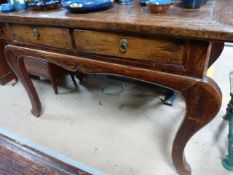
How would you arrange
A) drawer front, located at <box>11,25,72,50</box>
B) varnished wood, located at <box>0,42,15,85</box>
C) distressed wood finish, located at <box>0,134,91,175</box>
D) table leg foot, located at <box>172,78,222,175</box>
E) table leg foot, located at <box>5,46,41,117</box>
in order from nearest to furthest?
table leg foot, located at <box>172,78,222,175</box> → drawer front, located at <box>11,25,72,50</box> → distressed wood finish, located at <box>0,134,91,175</box> → table leg foot, located at <box>5,46,41,117</box> → varnished wood, located at <box>0,42,15,85</box>

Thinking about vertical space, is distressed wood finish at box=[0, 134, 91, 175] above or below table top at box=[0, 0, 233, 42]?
below

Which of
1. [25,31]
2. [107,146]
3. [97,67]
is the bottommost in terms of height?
[107,146]

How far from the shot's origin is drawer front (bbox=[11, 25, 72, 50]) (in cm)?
89

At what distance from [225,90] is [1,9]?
151 centimetres

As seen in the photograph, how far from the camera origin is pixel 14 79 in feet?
6.40

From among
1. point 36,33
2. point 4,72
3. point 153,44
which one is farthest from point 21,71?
point 153,44

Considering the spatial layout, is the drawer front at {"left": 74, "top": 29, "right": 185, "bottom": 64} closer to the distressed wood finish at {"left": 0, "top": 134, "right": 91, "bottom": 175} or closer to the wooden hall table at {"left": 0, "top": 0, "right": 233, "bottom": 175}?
the wooden hall table at {"left": 0, "top": 0, "right": 233, "bottom": 175}

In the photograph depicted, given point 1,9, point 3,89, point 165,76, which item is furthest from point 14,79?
point 165,76

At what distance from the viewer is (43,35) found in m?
0.96

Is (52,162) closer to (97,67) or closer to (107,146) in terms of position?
(107,146)

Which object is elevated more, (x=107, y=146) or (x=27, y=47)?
(x=27, y=47)

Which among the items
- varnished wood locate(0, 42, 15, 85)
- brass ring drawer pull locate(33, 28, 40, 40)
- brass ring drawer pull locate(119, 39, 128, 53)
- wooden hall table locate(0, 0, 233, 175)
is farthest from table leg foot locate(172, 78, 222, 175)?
varnished wood locate(0, 42, 15, 85)

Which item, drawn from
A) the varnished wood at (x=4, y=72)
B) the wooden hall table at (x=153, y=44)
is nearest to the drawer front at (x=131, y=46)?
the wooden hall table at (x=153, y=44)

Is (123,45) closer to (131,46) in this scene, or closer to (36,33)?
(131,46)
